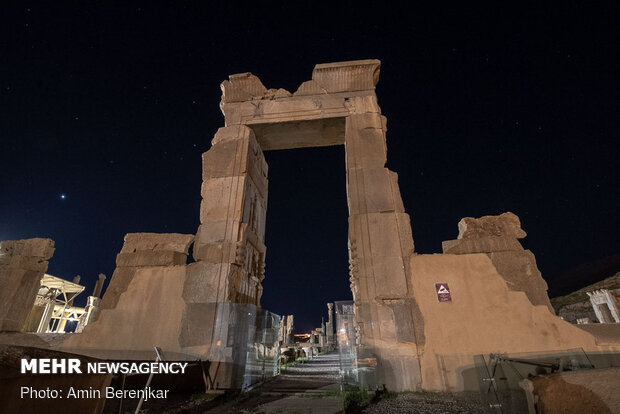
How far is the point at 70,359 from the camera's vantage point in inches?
67.4

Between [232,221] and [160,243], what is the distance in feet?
4.75

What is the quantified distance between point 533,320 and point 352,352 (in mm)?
2907

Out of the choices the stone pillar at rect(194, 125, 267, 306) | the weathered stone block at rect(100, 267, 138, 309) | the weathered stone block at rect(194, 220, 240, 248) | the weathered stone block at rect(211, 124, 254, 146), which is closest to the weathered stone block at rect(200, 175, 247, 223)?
the stone pillar at rect(194, 125, 267, 306)

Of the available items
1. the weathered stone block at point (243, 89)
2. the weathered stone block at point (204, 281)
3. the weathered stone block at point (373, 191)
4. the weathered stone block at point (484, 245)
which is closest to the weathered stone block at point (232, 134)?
the weathered stone block at point (243, 89)

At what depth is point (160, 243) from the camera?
18.9 ft

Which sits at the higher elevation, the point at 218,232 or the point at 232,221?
the point at 232,221

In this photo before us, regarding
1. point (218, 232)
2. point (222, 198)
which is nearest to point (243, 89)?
point (222, 198)

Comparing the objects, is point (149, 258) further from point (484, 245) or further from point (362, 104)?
point (484, 245)

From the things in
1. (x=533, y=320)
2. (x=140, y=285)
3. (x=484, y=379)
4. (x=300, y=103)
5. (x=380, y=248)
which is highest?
(x=300, y=103)

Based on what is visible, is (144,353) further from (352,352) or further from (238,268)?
(352,352)

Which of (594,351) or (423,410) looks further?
(594,351)

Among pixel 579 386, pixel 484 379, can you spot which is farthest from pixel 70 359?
pixel 484 379

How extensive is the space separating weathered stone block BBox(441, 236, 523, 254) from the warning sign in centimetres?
64

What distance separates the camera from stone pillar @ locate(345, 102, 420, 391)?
4.56 meters
